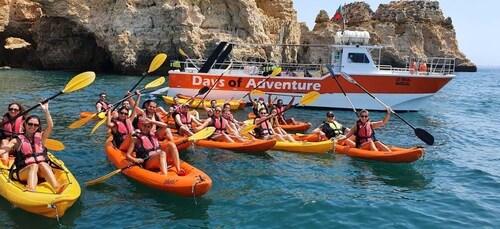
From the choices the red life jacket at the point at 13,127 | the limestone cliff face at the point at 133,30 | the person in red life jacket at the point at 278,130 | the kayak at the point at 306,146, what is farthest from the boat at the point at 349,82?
the red life jacket at the point at 13,127

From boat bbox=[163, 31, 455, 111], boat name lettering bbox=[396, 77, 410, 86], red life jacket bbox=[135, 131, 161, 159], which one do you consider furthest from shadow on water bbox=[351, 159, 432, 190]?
boat name lettering bbox=[396, 77, 410, 86]

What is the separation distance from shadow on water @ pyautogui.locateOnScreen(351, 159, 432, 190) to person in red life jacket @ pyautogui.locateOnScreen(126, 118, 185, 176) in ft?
13.5

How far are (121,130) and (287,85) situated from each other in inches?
469

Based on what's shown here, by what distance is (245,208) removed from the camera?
8.13 metres

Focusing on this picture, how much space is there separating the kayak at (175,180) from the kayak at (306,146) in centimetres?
409

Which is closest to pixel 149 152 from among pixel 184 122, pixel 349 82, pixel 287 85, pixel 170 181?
pixel 170 181

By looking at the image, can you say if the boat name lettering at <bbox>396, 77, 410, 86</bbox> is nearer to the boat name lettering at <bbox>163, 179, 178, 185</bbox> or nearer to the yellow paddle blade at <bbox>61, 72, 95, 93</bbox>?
the yellow paddle blade at <bbox>61, 72, 95, 93</bbox>

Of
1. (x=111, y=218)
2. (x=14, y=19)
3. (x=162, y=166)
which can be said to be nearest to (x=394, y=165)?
(x=162, y=166)

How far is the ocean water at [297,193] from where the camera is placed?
759 cm

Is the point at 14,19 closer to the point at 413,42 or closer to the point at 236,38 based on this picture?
the point at 236,38

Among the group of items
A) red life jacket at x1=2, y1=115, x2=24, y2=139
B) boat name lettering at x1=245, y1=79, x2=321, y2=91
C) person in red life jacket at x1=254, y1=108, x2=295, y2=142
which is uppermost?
boat name lettering at x1=245, y1=79, x2=321, y2=91

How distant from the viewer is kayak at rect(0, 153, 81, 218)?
269 inches

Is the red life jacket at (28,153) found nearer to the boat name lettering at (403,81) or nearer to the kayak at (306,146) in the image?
the kayak at (306,146)

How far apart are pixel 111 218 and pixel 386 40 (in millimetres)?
62146
